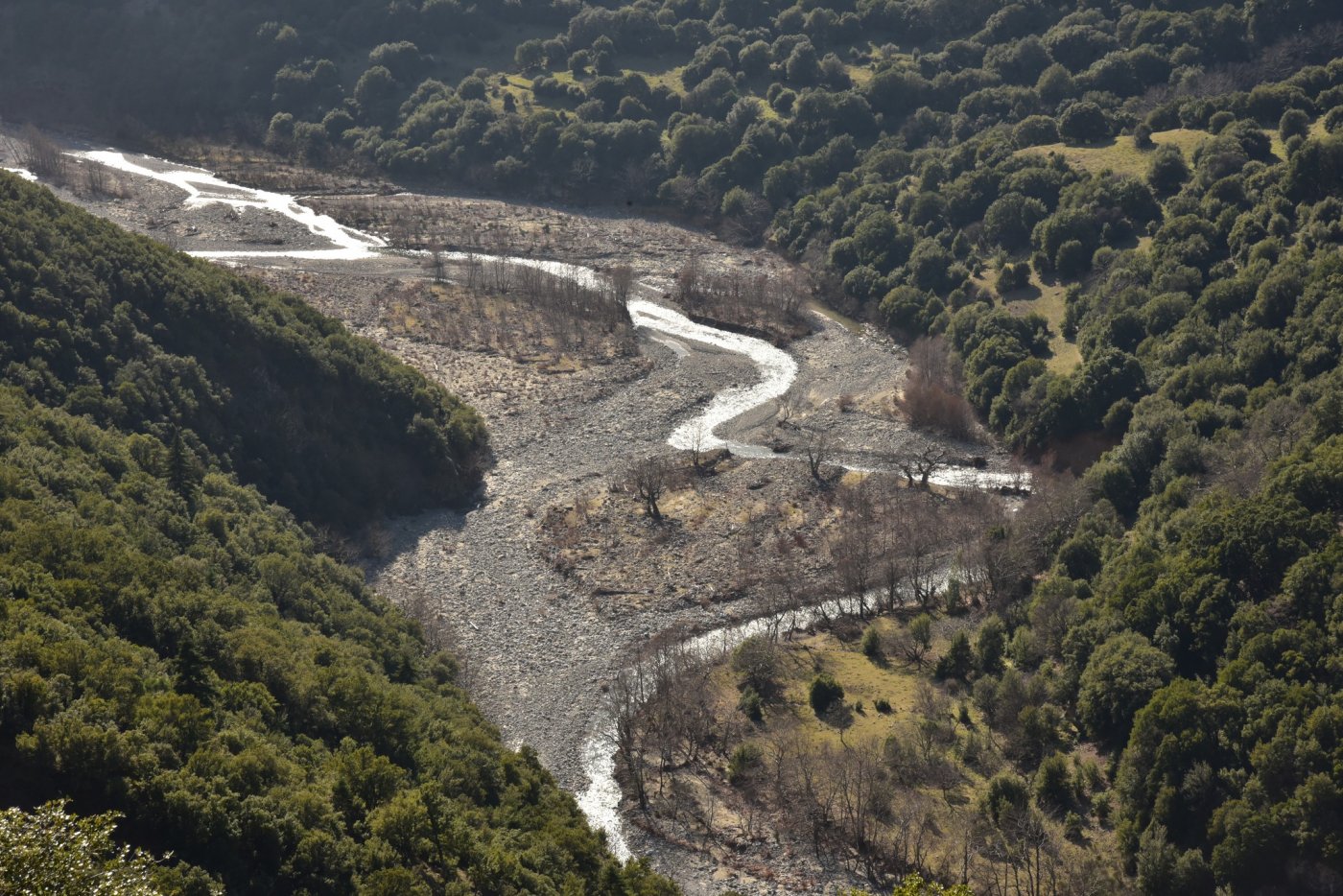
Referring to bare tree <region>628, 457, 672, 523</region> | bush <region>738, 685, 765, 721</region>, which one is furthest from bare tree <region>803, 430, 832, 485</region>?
bush <region>738, 685, 765, 721</region>

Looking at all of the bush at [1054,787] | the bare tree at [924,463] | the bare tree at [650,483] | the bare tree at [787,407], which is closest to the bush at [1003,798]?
the bush at [1054,787]

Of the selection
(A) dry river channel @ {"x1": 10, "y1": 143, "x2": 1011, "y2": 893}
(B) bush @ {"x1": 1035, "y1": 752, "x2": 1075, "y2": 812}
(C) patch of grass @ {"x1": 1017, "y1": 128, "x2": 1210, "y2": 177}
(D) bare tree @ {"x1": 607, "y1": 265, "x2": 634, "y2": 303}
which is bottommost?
(A) dry river channel @ {"x1": 10, "y1": 143, "x2": 1011, "y2": 893}

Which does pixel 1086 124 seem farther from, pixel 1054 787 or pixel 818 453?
pixel 1054 787

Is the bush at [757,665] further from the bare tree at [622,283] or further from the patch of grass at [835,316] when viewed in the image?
the bare tree at [622,283]

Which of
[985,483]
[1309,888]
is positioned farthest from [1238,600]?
[985,483]

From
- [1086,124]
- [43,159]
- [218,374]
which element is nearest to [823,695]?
[218,374]

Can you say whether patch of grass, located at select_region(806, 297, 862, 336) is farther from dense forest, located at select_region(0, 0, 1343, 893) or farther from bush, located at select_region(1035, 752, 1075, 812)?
bush, located at select_region(1035, 752, 1075, 812)

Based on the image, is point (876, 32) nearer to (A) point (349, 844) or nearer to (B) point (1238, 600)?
(B) point (1238, 600)
